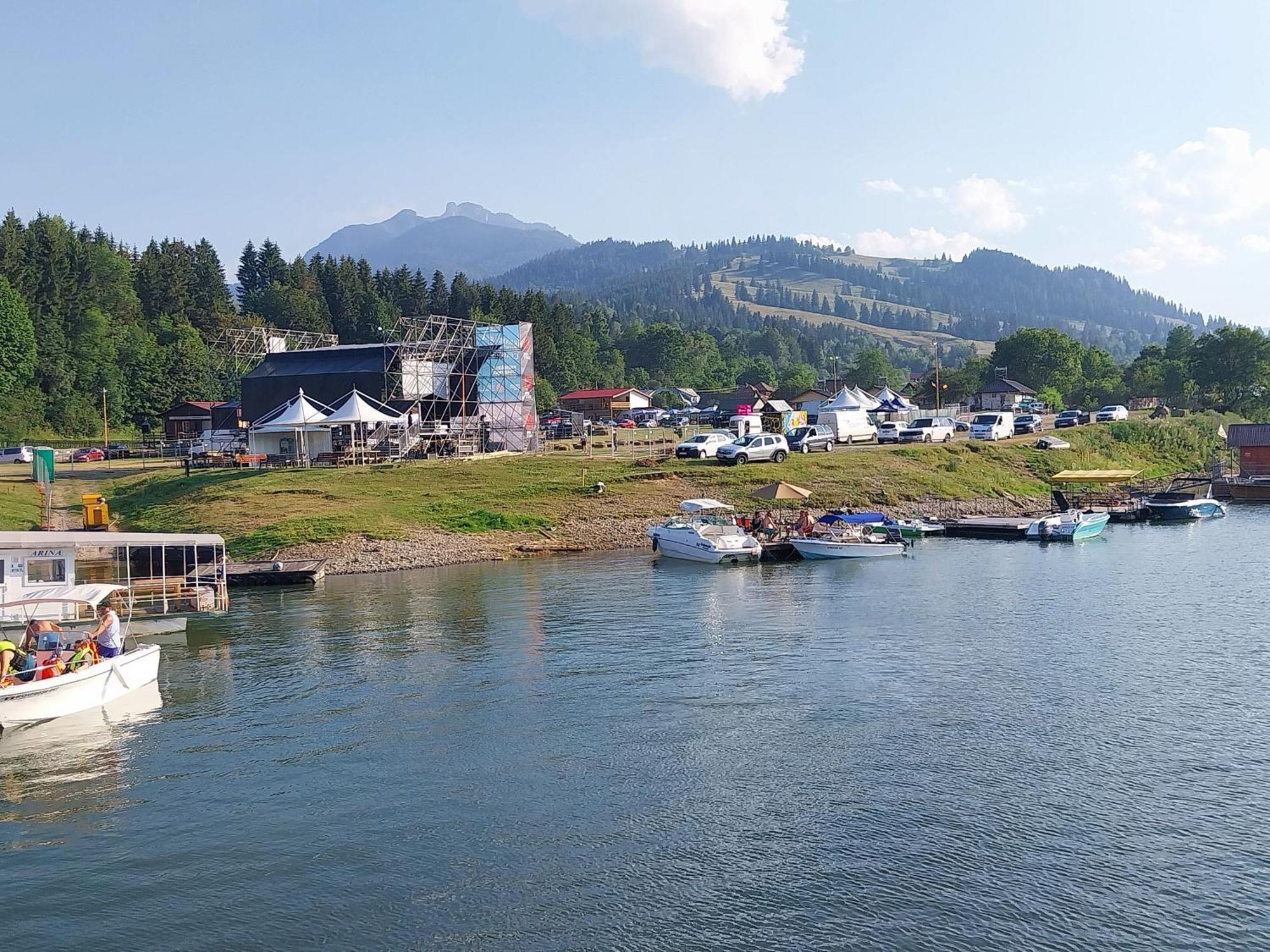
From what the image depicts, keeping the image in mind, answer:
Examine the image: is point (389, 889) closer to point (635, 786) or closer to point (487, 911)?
point (487, 911)

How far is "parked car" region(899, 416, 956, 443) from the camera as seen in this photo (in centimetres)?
8694

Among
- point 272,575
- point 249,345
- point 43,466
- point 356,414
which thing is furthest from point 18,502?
point 249,345

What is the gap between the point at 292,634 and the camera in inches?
1508

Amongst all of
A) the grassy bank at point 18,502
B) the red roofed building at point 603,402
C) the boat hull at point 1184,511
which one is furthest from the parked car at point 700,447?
the red roofed building at point 603,402

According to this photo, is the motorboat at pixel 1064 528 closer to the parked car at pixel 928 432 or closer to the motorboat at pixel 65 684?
the parked car at pixel 928 432

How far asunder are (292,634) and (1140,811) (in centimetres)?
2761

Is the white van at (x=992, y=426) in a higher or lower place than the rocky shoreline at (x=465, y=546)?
higher

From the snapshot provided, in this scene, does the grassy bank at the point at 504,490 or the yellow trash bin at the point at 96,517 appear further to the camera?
the grassy bank at the point at 504,490

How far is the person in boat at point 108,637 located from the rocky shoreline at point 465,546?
22.0 m

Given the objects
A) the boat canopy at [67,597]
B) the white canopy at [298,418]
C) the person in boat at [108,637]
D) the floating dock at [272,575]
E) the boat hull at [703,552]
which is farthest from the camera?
the white canopy at [298,418]

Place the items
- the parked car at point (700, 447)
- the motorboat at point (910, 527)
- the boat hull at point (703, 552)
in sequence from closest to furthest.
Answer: the boat hull at point (703, 552) → the motorboat at point (910, 527) → the parked car at point (700, 447)

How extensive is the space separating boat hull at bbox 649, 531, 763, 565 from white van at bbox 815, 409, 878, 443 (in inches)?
1340

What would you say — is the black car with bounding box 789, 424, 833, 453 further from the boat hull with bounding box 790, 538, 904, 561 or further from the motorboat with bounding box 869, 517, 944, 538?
the boat hull with bounding box 790, 538, 904, 561

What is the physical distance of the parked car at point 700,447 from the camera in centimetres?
7512
